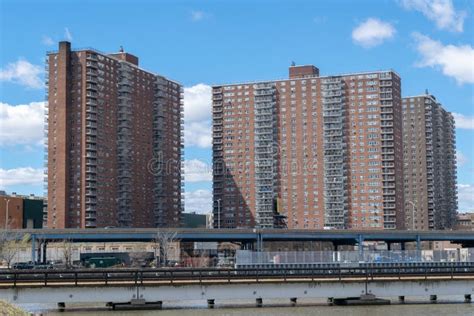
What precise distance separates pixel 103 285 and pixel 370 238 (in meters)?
134

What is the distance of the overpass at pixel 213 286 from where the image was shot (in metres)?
57.1

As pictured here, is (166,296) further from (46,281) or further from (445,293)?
(445,293)

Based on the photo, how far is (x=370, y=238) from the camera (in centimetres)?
18450

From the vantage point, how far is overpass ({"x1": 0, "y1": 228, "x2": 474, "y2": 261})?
540 feet

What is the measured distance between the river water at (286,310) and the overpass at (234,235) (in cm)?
10157

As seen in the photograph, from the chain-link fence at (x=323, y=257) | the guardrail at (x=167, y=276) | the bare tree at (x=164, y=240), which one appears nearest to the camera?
the guardrail at (x=167, y=276)

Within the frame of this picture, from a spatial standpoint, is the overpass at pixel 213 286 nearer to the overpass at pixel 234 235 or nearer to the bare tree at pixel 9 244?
the bare tree at pixel 9 244

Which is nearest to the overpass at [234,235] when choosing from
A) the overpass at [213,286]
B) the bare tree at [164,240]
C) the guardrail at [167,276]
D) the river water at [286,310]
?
the bare tree at [164,240]

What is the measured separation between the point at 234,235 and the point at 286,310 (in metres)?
122

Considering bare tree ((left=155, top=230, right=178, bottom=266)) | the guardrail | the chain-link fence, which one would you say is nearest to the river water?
the guardrail

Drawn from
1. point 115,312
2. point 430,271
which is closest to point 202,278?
point 115,312

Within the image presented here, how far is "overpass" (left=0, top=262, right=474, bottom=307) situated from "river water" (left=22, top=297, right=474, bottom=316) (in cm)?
91

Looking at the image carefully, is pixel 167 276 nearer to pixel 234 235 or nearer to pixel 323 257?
pixel 323 257

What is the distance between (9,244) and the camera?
457 ft
